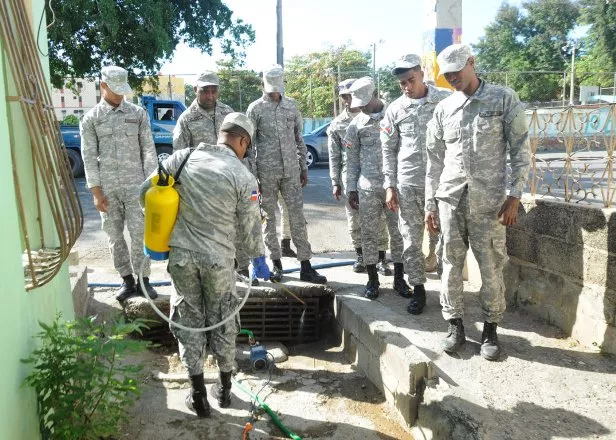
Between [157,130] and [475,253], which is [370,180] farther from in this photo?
[157,130]

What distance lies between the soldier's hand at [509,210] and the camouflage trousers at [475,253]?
9cm

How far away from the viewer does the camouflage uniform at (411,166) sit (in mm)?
4234

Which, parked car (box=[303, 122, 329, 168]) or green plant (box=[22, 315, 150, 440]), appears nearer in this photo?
green plant (box=[22, 315, 150, 440])

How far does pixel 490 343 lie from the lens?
3.51m

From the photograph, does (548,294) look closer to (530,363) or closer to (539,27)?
(530,363)

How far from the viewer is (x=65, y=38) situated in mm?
12922

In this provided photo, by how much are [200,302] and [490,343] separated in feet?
6.11

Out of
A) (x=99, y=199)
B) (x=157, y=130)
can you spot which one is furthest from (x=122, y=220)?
(x=157, y=130)

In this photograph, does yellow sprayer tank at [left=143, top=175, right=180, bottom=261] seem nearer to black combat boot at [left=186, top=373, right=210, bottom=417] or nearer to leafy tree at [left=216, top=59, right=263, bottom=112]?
black combat boot at [left=186, top=373, right=210, bottom=417]

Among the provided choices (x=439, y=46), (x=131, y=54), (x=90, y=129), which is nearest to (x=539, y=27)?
(x=131, y=54)

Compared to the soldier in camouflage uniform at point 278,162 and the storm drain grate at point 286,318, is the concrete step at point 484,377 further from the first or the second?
the soldier in camouflage uniform at point 278,162

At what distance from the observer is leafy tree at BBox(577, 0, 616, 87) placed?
32.6m

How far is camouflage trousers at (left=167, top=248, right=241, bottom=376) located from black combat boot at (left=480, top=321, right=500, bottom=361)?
5.24 feet

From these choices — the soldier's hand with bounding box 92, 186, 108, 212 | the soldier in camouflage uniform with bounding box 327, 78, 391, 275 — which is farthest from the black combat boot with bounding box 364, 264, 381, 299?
the soldier's hand with bounding box 92, 186, 108, 212
